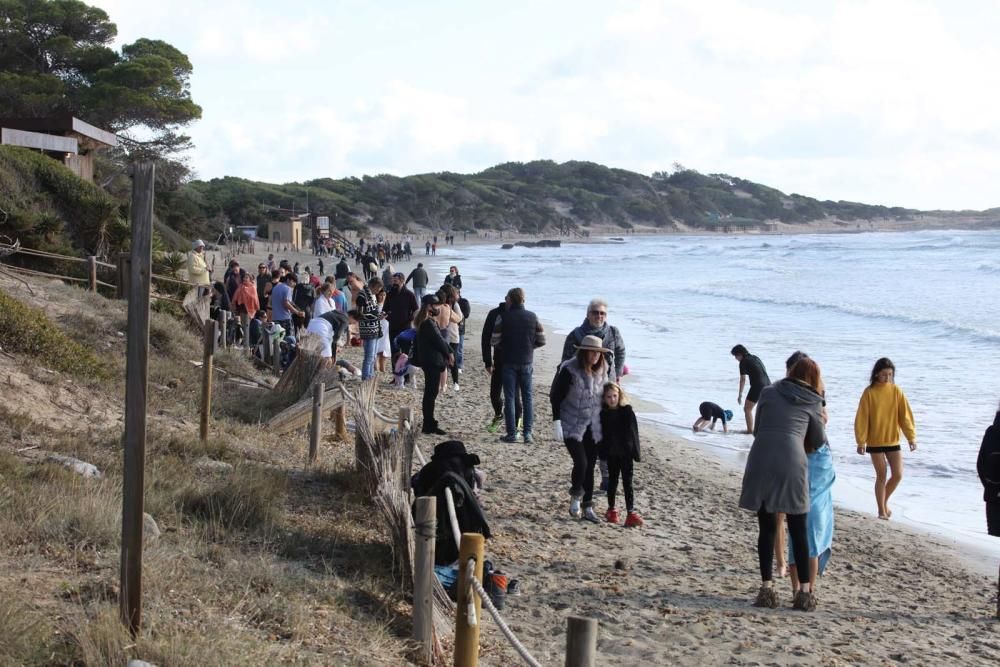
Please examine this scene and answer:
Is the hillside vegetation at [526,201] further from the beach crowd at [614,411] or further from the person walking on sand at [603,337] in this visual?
the person walking on sand at [603,337]

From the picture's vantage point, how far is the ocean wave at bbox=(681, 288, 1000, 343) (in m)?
25.8

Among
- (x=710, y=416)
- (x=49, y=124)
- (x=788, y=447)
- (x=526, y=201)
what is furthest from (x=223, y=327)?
(x=526, y=201)

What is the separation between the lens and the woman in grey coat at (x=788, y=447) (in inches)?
243

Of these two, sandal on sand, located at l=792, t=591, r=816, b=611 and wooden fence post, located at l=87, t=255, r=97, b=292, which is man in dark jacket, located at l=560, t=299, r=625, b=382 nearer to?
sandal on sand, located at l=792, t=591, r=816, b=611

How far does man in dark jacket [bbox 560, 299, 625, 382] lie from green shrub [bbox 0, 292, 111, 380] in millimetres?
4883

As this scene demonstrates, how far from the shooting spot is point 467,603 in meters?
4.42

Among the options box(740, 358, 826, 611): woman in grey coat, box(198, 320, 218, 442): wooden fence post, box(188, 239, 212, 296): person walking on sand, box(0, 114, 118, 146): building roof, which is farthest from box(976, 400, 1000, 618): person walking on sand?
box(0, 114, 118, 146): building roof

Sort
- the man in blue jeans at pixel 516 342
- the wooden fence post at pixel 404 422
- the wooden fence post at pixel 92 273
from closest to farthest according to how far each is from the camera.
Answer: the wooden fence post at pixel 404 422 < the man in blue jeans at pixel 516 342 < the wooden fence post at pixel 92 273

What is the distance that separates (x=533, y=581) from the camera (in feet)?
22.2

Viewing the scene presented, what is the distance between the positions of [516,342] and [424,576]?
5.89 m

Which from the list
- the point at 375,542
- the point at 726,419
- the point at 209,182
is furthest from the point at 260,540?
the point at 209,182

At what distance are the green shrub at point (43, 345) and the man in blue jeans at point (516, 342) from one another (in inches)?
160

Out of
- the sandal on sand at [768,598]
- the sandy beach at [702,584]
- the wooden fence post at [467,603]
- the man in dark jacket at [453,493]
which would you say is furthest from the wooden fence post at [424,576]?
the sandal on sand at [768,598]

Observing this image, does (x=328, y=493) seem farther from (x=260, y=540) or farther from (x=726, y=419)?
(x=726, y=419)
